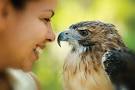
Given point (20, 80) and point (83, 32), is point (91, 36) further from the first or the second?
point (20, 80)

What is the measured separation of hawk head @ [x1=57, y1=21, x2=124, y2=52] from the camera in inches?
65.8

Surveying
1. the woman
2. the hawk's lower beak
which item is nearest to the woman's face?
the woman

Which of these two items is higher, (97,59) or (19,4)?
(19,4)

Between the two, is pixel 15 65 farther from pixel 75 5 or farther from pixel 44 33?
pixel 75 5

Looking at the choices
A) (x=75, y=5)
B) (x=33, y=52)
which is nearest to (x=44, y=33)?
(x=33, y=52)

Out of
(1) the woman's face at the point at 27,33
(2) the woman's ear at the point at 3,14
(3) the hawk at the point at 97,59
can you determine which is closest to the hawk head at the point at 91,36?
(3) the hawk at the point at 97,59

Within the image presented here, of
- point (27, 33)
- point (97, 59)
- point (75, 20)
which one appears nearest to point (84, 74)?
point (97, 59)

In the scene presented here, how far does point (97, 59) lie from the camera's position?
1705mm

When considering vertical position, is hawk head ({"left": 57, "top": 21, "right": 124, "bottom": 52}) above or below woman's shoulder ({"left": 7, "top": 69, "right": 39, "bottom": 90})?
above

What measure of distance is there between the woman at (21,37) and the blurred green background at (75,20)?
283 millimetres

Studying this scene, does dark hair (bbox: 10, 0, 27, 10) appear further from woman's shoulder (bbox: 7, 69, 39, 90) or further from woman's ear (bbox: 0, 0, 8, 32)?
woman's shoulder (bbox: 7, 69, 39, 90)

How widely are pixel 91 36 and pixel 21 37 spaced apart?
0.36 meters

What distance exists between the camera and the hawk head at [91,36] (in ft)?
5.48

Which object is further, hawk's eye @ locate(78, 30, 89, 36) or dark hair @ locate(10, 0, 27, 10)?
hawk's eye @ locate(78, 30, 89, 36)
